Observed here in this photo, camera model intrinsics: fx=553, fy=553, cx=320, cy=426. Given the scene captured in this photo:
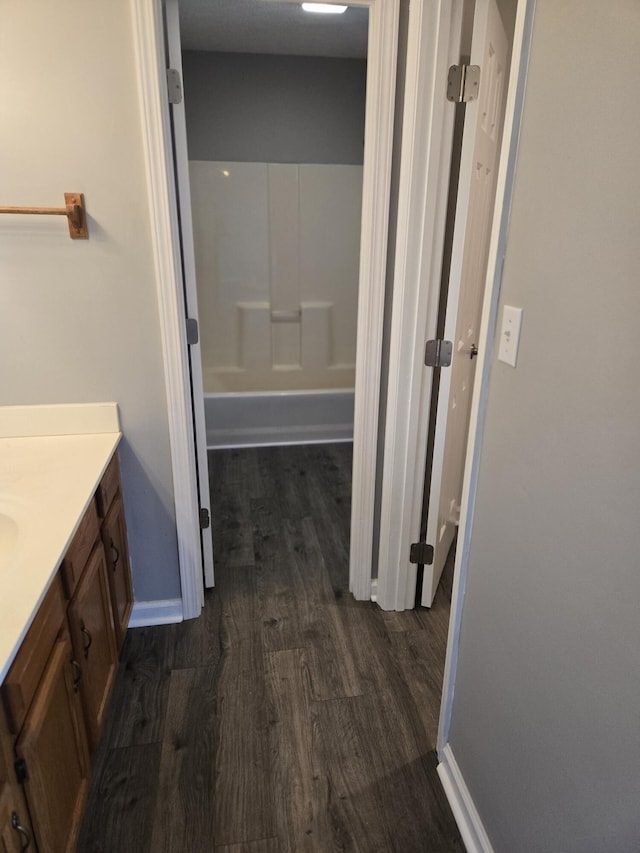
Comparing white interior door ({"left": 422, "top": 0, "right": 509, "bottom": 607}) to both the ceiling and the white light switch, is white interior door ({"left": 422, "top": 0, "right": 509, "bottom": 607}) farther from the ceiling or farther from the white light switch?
the ceiling

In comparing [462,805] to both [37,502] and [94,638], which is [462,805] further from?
[37,502]

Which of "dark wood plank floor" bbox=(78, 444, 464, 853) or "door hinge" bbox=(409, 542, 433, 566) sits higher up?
"door hinge" bbox=(409, 542, 433, 566)

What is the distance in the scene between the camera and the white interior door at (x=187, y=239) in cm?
167

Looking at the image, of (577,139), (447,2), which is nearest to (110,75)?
(447,2)

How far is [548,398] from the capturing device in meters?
1.00

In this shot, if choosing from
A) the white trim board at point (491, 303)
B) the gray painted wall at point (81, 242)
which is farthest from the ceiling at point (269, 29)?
the white trim board at point (491, 303)

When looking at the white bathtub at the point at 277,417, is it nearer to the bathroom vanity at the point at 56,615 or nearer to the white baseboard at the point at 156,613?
the white baseboard at the point at 156,613

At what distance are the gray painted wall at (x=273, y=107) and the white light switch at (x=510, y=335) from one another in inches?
134

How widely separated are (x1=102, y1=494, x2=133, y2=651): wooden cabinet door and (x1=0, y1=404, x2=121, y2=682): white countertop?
212 mm

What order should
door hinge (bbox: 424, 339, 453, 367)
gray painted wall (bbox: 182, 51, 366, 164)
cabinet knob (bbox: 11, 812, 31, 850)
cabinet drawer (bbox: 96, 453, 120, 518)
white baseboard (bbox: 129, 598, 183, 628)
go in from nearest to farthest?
1. cabinet knob (bbox: 11, 812, 31, 850)
2. cabinet drawer (bbox: 96, 453, 120, 518)
3. door hinge (bbox: 424, 339, 453, 367)
4. white baseboard (bbox: 129, 598, 183, 628)
5. gray painted wall (bbox: 182, 51, 366, 164)

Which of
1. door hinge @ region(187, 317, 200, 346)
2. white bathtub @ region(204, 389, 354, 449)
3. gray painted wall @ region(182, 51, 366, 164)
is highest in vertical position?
gray painted wall @ region(182, 51, 366, 164)

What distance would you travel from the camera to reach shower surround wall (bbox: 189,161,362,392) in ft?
13.3

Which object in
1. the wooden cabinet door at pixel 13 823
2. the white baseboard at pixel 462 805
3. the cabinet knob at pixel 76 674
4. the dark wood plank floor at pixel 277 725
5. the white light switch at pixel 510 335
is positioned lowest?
the dark wood plank floor at pixel 277 725

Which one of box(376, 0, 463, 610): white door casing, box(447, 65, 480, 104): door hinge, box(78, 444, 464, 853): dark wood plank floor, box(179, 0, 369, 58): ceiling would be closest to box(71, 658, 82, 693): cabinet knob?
box(78, 444, 464, 853): dark wood plank floor
